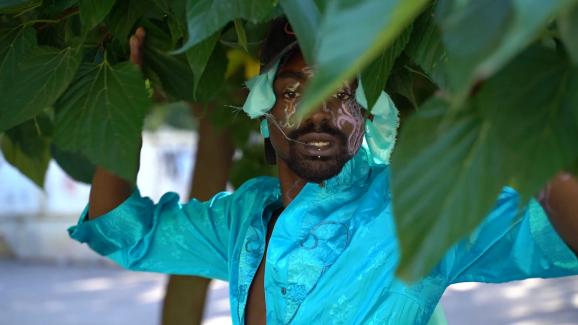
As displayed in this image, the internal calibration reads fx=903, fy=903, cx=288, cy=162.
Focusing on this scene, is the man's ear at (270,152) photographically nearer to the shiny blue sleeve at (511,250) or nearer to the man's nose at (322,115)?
the man's nose at (322,115)

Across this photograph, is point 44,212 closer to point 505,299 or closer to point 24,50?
point 505,299

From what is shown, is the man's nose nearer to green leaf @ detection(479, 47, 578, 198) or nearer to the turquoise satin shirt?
the turquoise satin shirt

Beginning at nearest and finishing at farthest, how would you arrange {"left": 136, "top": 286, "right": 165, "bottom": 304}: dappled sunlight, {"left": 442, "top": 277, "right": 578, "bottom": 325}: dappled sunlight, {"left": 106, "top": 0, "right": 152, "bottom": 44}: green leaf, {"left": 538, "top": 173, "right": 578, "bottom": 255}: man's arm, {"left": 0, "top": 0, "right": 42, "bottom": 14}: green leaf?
1. {"left": 538, "top": 173, "right": 578, "bottom": 255}: man's arm
2. {"left": 0, "top": 0, "right": 42, "bottom": 14}: green leaf
3. {"left": 106, "top": 0, "right": 152, "bottom": 44}: green leaf
4. {"left": 442, "top": 277, "right": 578, "bottom": 325}: dappled sunlight
5. {"left": 136, "top": 286, "right": 165, "bottom": 304}: dappled sunlight

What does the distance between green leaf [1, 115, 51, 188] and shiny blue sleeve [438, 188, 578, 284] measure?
82 cm

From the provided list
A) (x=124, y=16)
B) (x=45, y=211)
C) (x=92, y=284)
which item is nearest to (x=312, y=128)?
(x=124, y=16)

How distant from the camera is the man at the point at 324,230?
3.74 ft

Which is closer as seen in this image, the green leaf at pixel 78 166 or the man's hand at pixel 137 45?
the man's hand at pixel 137 45

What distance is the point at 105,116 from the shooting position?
96 cm

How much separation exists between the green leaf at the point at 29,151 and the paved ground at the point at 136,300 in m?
3.41

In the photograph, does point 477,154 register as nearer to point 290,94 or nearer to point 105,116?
point 105,116

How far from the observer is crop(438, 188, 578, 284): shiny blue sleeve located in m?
1.03

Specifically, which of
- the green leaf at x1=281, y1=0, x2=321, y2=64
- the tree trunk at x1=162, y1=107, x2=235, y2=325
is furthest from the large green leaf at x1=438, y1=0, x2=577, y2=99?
the tree trunk at x1=162, y1=107, x2=235, y2=325

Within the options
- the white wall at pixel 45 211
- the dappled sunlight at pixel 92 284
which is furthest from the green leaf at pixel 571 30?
the white wall at pixel 45 211

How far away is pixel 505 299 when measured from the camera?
5492 mm
